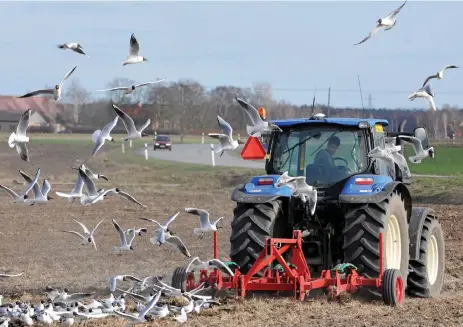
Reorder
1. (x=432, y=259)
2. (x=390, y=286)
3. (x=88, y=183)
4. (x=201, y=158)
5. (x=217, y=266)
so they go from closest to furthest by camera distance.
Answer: (x=390, y=286) < (x=217, y=266) < (x=88, y=183) < (x=432, y=259) < (x=201, y=158)

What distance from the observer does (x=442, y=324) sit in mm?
8727

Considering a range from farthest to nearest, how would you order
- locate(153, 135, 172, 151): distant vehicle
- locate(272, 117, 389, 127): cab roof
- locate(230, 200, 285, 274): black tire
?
locate(153, 135, 172, 151): distant vehicle, locate(272, 117, 389, 127): cab roof, locate(230, 200, 285, 274): black tire

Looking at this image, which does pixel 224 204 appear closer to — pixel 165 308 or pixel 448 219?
pixel 448 219

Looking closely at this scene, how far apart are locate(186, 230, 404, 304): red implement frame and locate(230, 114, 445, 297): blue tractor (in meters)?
0.28

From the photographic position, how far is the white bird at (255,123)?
10.4 metres

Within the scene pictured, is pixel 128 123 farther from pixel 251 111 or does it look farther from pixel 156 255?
pixel 156 255

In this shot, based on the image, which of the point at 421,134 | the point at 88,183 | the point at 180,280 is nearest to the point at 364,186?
the point at 421,134

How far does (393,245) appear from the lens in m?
10.7

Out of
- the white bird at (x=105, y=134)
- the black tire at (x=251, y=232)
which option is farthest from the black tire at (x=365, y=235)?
the white bird at (x=105, y=134)

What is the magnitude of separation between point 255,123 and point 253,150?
26.9 inches

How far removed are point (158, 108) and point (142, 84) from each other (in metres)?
12.4

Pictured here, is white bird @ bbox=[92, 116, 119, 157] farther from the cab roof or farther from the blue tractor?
the cab roof

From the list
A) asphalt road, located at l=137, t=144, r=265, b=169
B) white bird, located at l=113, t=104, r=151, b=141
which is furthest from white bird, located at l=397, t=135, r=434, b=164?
asphalt road, located at l=137, t=144, r=265, b=169

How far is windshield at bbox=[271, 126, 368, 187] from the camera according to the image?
10680 mm
